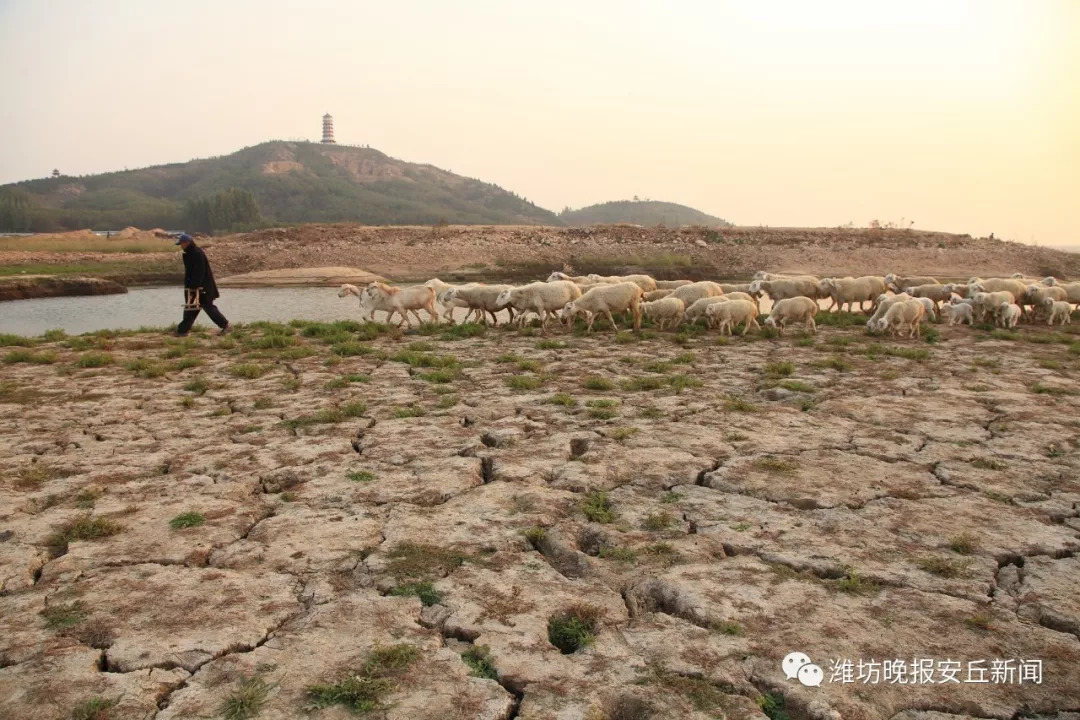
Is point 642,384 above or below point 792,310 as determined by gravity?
below

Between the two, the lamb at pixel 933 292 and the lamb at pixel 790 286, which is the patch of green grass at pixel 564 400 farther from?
the lamb at pixel 933 292

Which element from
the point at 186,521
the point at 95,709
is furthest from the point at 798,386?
the point at 95,709

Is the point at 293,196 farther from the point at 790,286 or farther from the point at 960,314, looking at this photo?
the point at 960,314

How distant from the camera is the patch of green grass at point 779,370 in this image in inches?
404

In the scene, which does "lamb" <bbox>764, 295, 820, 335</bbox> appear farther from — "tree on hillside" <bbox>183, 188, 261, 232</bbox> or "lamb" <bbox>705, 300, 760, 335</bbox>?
"tree on hillside" <bbox>183, 188, 261, 232</bbox>

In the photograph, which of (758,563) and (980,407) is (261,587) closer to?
(758,563)

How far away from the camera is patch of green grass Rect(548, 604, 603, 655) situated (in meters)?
3.79

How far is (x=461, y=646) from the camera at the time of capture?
375 centimetres

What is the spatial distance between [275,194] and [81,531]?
380 ft

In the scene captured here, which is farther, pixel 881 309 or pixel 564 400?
pixel 881 309

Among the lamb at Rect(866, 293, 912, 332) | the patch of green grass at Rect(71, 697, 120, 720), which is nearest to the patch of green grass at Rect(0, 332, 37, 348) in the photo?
the patch of green grass at Rect(71, 697, 120, 720)

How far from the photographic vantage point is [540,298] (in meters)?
14.6

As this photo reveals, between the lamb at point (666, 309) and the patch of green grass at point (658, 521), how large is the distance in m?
9.29

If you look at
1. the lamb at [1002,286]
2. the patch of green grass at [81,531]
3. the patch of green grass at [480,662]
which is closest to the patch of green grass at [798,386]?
the patch of green grass at [480,662]
